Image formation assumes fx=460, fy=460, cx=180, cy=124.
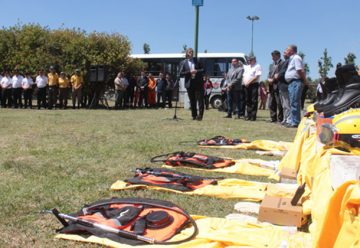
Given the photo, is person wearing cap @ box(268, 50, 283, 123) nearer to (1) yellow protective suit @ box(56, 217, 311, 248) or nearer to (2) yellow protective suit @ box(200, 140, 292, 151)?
(2) yellow protective suit @ box(200, 140, 292, 151)

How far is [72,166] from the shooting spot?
18.3 feet

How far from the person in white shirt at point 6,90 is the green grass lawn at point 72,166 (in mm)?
11327

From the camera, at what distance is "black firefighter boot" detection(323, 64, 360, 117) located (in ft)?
15.0

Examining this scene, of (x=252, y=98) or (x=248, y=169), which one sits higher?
(x=252, y=98)

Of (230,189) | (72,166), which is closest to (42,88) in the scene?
(72,166)

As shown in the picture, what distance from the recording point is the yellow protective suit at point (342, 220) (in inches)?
78.3

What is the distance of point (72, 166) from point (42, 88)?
1572 centimetres

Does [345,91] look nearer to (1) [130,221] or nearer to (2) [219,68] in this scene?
(1) [130,221]

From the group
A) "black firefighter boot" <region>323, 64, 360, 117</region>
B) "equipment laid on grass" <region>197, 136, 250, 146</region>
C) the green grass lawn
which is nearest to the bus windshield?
the green grass lawn

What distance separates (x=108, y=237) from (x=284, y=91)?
352 inches

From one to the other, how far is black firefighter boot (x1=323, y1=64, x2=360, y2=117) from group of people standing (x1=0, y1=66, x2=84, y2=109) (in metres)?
16.9

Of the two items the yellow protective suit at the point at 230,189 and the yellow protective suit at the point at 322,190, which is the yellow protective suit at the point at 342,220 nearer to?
the yellow protective suit at the point at 322,190

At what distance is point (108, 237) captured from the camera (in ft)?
10.1

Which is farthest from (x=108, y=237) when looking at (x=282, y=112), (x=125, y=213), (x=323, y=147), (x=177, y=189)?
(x=282, y=112)
